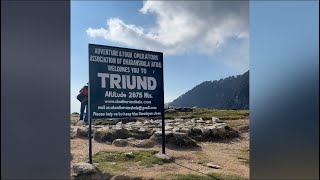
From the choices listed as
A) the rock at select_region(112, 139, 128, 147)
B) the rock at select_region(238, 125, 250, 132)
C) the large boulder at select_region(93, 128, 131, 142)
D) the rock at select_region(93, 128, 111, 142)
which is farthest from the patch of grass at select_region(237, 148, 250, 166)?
the rock at select_region(93, 128, 111, 142)

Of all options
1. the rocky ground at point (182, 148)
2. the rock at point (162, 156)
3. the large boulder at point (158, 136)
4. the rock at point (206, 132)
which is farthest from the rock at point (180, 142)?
the rock at point (206, 132)

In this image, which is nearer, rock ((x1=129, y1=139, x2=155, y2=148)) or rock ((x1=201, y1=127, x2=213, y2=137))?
rock ((x1=129, y1=139, x2=155, y2=148))

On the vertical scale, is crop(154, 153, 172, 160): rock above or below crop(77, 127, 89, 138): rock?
below

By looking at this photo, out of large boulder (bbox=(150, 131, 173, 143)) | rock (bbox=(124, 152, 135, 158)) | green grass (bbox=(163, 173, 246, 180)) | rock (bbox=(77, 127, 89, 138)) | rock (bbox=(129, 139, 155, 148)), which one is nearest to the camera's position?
green grass (bbox=(163, 173, 246, 180))

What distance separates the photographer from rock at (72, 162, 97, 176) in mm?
7449

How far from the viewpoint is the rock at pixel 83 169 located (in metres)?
7.45

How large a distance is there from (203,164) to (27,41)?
6.90m

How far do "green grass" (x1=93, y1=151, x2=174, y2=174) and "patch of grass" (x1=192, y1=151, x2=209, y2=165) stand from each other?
688 mm

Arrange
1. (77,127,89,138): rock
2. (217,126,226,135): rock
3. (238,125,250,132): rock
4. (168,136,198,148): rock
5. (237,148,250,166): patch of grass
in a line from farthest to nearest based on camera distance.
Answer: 1. (238,125,250,132): rock
2. (217,126,226,135): rock
3. (77,127,89,138): rock
4. (168,136,198,148): rock
5. (237,148,250,166): patch of grass

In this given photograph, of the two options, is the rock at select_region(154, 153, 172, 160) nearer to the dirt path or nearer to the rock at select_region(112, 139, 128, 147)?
the dirt path

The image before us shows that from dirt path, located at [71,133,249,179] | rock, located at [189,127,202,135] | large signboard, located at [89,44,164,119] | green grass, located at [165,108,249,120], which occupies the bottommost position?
dirt path, located at [71,133,249,179]

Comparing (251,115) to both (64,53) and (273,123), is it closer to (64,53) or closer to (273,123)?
(273,123)

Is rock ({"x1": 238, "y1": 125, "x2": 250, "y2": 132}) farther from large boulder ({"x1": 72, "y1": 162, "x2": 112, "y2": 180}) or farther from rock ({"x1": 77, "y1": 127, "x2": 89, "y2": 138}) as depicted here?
large boulder ({"x1": 72, "y1": 162, "x2": 112, "y2": 180})

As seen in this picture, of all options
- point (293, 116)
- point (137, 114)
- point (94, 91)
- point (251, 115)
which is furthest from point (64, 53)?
point (137, 114)
